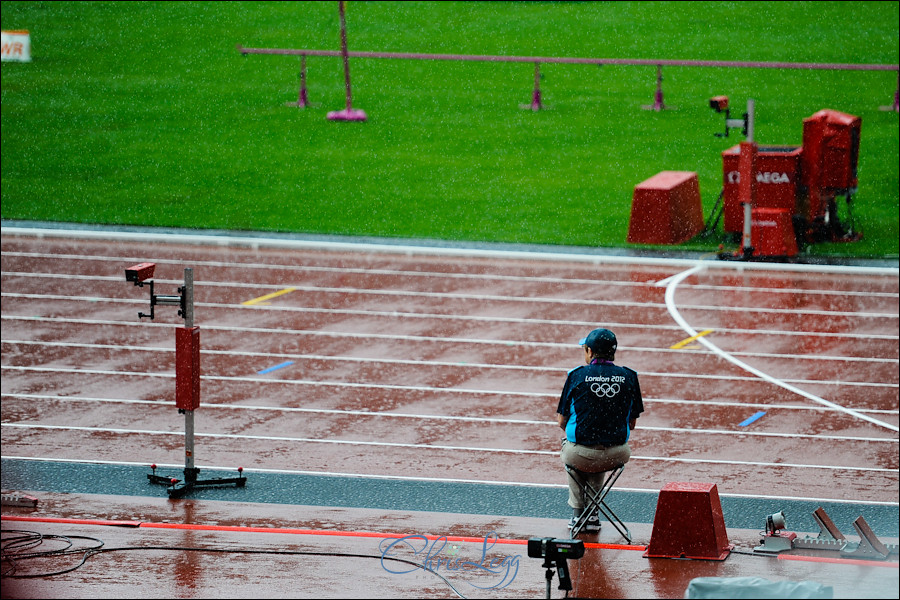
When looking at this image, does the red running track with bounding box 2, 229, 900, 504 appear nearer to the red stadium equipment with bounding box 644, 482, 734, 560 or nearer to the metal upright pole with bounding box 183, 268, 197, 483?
the metal upright pole with bounding box 183, 268, 197, 483

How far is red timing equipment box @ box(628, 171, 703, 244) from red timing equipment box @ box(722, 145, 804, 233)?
2.68ft

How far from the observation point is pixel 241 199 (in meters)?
26.0

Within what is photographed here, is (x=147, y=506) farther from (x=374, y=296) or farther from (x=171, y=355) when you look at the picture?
(x=374, y=296)

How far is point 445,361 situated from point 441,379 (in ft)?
2.57

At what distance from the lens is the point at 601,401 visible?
8406 mm

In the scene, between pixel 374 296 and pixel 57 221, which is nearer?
pixel 374 296

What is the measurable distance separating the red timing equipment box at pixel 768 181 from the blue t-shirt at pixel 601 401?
43.2 ft

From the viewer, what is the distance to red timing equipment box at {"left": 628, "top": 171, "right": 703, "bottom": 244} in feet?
71.6

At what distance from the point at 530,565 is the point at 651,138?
22.3 m

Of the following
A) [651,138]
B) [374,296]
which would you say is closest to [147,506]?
[374,296]

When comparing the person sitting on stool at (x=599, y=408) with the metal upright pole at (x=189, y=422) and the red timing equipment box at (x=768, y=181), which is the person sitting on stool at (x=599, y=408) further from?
the red timing equipment box at (x=768, y=181)

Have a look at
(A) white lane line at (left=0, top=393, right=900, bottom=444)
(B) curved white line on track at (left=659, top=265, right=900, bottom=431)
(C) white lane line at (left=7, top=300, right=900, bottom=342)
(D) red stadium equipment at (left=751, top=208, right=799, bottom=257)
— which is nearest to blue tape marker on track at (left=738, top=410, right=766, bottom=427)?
(A) white lane line at (left=0, top=393, right=900, bottom=444)

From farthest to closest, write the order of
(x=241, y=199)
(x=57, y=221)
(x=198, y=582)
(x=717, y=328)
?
(x=241, y=199) < (x=57, y=221) < (x=717, y=328) < (x=198, y=582)

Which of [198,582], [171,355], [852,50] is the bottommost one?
[198,582]
